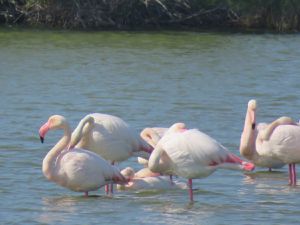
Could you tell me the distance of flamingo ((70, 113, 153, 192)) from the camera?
29.1ft

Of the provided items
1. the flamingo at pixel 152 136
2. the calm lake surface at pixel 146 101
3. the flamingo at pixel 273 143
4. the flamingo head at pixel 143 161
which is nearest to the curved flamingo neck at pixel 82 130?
the calm lake surface at pixel 146 101

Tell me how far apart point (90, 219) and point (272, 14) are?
18.5 meters

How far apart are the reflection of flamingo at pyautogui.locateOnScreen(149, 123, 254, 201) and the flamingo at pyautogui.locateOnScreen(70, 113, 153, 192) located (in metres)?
0.69

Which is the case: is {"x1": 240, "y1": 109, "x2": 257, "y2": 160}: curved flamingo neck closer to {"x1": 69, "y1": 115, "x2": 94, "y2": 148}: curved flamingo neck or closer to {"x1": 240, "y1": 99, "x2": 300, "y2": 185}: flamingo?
{"x1": 240, "y1": 99, "x2": 300, "y2": 185}: flamingo

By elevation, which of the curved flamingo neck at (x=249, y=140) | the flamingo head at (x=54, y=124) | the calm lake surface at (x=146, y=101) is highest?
the flamingo head at (x=54, y=124)

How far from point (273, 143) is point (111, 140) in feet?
5.02

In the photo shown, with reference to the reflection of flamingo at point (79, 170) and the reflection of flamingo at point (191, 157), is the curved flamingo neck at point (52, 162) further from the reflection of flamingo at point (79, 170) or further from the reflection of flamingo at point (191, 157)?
the reflection of flamingo at point (191, 157)

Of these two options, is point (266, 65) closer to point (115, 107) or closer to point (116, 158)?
point (115, 107)

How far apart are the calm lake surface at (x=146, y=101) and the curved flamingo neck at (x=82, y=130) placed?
0.46 m

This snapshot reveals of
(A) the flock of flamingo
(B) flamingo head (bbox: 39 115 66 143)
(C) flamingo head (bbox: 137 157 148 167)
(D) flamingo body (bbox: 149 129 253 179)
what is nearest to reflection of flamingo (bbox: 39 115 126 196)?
Answer: (A) the flock of flamingo

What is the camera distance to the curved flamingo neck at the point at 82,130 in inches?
339

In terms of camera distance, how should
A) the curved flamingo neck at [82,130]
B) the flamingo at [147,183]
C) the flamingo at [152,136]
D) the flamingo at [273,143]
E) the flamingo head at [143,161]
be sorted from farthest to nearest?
the flamingo head at [143,161] → the flamingo at [152,136] → the flamingo at [273,143] → the flamingo at [147,183] → the curved flamingo neck at [82,130]

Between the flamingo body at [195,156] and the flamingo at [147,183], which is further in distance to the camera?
the flamingo at [147,183]

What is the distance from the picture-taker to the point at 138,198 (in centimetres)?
860
